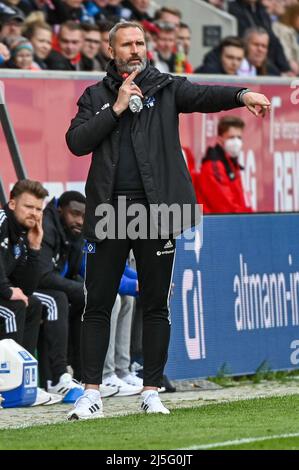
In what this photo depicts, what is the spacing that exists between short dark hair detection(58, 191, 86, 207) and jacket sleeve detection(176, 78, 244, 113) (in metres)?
2.96

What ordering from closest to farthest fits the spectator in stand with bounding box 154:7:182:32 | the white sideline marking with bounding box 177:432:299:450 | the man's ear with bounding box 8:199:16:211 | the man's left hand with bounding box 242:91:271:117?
the white sideline marking with bounding box 177:432:299:450 < the man's left hand with bounding box 242:91:271:117 < the man's ear with bounding box 8:199:16:211 < the spectator in stand with bounding box 154:7:182:32

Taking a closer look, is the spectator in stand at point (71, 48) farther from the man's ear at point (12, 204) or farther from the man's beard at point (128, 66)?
the man's beard at point (128, 66)

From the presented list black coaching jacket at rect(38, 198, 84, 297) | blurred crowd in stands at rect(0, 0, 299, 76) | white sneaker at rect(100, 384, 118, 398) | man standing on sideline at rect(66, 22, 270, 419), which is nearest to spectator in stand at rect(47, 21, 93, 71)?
blurred crowd in stands at rect(0, 0, 299, 76)

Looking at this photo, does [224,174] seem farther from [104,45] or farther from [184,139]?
[104,45]

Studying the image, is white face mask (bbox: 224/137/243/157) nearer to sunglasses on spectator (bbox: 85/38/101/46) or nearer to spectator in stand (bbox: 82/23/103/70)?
spectator in stand (bbox: 82/23/103/70)

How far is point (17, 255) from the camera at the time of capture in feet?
34.4

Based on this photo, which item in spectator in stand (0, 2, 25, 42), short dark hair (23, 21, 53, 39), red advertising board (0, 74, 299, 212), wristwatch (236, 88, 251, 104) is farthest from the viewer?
short dark hair (23, 21, 53, 39)

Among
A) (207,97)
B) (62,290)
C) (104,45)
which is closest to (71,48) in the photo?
(104,45)

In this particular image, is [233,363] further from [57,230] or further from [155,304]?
[155,304]

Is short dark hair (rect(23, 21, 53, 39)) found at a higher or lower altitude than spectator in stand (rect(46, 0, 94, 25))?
lower

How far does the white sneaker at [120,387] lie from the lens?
11.0 metres

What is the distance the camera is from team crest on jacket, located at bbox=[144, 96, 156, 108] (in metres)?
8.44

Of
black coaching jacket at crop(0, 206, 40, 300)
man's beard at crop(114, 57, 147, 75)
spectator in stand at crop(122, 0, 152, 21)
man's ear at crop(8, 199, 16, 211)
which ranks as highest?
spectator in stand at crop(122, 0, 152, 21)
